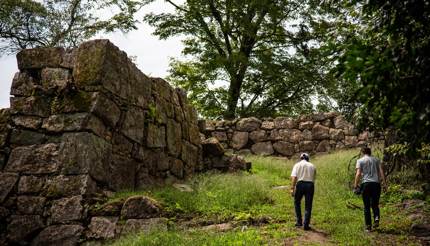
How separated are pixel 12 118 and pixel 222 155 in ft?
21.7

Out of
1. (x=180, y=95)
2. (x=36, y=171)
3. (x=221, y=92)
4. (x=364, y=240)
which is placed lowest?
(x=364, y=240)

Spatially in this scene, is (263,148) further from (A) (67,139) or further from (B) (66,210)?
(B) (66,210)

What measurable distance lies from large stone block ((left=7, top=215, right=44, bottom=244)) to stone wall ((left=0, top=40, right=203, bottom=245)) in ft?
0.06

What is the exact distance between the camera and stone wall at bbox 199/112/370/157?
17.2 meters

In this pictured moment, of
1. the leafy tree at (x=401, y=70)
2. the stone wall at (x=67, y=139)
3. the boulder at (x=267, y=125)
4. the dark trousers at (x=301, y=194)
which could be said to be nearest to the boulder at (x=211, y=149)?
the stone wall at (x=67, y=139)

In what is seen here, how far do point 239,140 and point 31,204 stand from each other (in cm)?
1036

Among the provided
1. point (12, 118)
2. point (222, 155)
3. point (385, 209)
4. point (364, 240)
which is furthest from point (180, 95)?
point (364, 240)

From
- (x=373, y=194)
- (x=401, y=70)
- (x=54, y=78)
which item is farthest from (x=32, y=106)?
(x=401, y=70)

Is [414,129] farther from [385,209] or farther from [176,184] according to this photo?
[176,184]

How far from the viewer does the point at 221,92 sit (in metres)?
21.4

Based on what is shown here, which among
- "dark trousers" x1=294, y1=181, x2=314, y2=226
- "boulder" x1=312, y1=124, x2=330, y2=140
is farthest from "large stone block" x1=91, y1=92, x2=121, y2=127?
"boulder" x1=312, y1=124, x2=330, y2=140

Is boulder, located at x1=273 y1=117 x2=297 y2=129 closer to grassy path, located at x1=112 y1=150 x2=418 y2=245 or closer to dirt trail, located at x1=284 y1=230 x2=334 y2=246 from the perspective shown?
grassy path, located at x1=112 y1=150 x2=418 y2=245

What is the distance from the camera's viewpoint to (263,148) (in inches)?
685

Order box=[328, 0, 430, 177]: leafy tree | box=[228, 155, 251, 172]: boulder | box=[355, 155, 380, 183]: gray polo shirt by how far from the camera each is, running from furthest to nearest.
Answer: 1. box=[228, 155, 251, 172]: boulder
2. box=[355, 155, 380, 183]: gray polo shirt
3. box=[328, 0, 430, 177]: leafy tree
